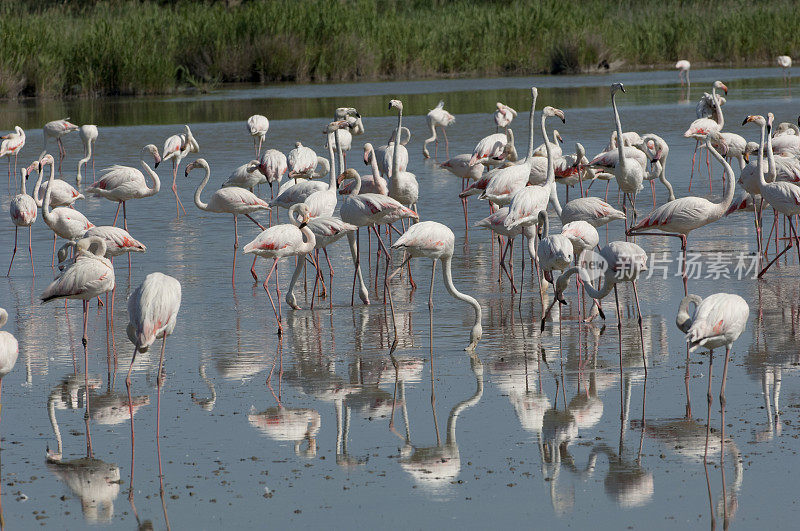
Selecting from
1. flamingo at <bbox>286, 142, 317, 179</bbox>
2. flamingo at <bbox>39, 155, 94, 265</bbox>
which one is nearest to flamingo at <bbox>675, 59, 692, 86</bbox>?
flamingo at <bbox>286, 142, 317, 179</bbox>

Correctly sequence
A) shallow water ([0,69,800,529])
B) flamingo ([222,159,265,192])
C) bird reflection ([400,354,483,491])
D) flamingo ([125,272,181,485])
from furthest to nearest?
flamingo ([222,159,265,192]) → flamingo ([125,272,181,485]) → bird reflection ([400,354,483,491]) → shallow water ([0,69,800,529])

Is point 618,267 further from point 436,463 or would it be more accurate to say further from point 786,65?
point 786,65

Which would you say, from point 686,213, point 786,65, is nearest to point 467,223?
point 686,213

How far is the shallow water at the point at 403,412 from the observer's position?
4840 mm

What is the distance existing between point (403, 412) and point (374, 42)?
27905 millimetres

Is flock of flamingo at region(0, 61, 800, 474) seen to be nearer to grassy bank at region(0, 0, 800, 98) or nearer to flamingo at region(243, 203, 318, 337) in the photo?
flamingo at region(243, 203, 318, 337)

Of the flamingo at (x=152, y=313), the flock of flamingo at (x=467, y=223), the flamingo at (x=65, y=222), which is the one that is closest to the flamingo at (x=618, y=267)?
the flock of flamingo at (x=467, y=223)

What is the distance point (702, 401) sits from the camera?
241 inches

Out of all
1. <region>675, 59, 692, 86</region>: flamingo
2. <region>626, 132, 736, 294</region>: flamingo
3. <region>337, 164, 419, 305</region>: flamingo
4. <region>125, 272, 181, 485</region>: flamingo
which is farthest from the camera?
<region>675, 59, 692, 86</region>: flamingo

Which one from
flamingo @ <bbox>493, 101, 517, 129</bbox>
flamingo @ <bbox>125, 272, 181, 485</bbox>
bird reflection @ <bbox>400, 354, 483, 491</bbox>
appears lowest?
bird reflection @ <bbox>400, 354, 483, 491</bbox>

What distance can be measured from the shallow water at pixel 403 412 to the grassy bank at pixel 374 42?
20652mm

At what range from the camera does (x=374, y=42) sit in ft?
108

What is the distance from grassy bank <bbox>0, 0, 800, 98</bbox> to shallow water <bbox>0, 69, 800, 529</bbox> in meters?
20.7

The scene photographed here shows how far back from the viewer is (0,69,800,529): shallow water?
484 centimetres
